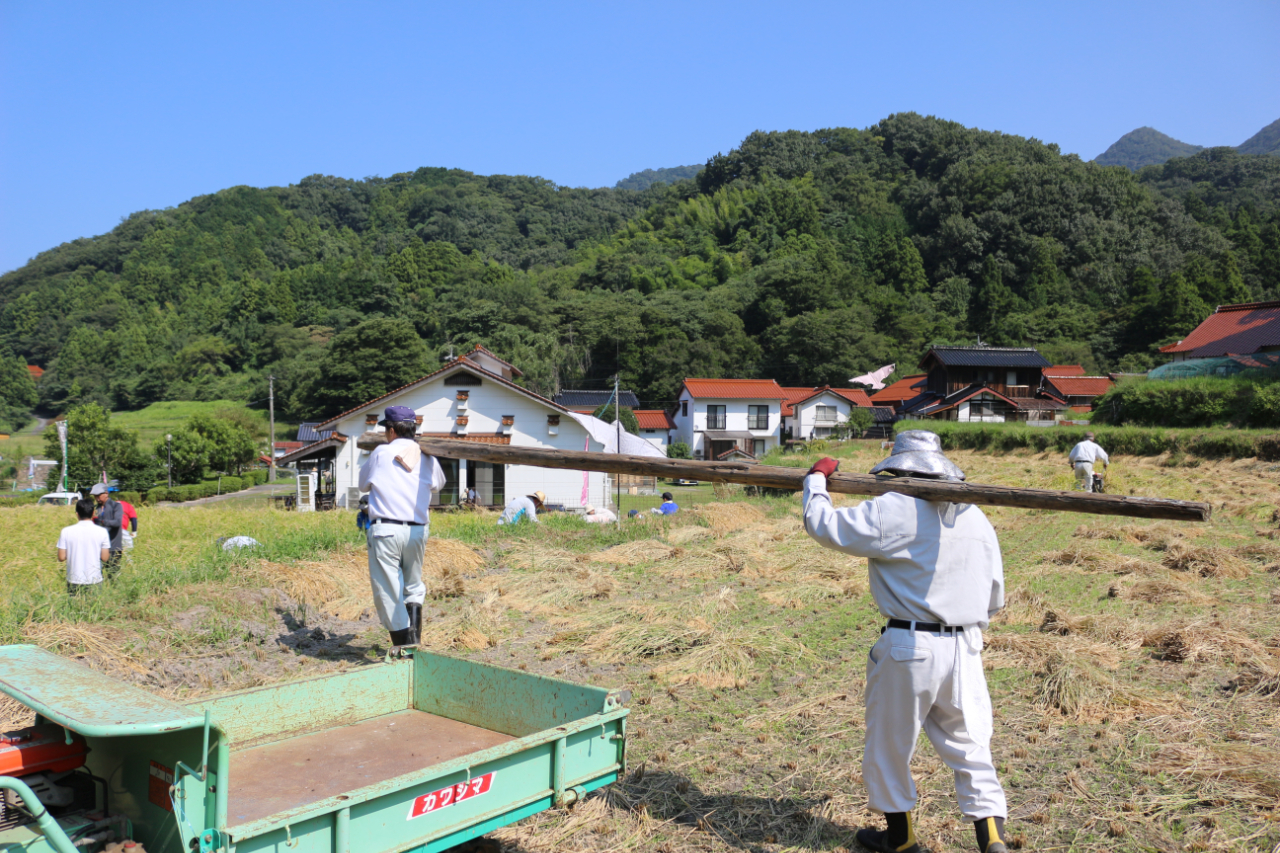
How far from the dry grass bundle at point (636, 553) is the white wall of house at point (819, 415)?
42062 millimetres

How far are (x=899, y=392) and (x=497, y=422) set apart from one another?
3620 cm

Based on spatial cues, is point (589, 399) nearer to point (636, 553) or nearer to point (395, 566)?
point (636, 553)

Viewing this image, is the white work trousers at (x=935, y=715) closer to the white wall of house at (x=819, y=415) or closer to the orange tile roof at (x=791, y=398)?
the orange tile roof at (x=791, y=398)

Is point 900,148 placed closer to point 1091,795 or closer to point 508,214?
point 508,214

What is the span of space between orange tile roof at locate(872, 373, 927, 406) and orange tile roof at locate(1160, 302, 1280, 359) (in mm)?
18183

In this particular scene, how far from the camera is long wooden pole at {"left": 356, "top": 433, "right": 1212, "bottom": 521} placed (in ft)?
11.5

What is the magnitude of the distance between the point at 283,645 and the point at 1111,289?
78.5m

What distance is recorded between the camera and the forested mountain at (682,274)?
2527 inches

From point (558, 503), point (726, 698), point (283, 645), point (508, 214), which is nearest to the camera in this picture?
point (726, 698)

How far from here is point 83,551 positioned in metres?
7.56

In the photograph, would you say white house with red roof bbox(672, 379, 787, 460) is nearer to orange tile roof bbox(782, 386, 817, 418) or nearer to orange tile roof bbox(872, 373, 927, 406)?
orange tile roof bbox(782, 386, 817, 418)

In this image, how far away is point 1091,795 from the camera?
4129 mm

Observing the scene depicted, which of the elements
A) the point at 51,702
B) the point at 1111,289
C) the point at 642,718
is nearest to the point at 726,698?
the point at 642,718

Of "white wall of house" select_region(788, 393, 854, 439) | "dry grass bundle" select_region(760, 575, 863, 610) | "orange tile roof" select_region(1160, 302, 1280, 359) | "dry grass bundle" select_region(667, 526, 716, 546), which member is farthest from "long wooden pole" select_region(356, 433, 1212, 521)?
"white wall of house" select_region(788, 393, 854, 439)
